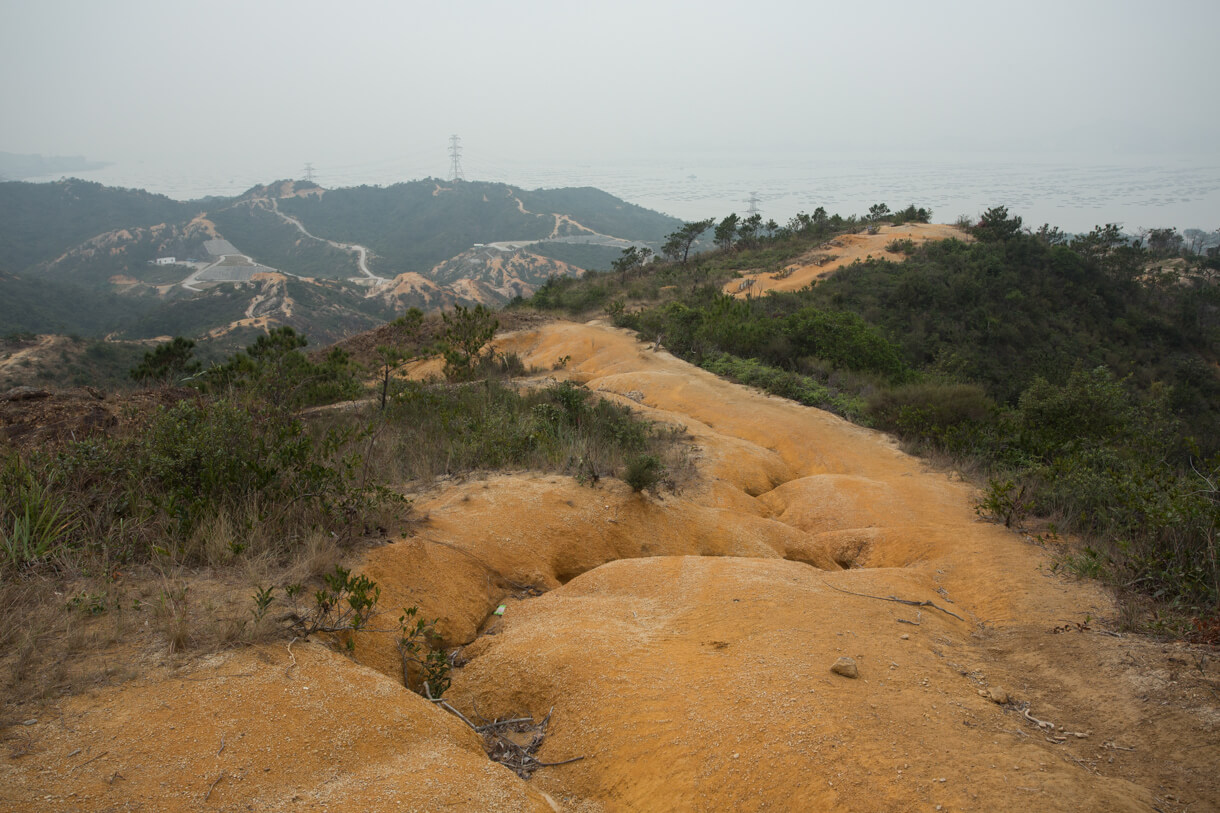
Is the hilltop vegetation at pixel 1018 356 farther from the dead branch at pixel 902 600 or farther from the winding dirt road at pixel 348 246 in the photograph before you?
the winding dirt road at pixel 348 246

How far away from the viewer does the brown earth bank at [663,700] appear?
2131mm

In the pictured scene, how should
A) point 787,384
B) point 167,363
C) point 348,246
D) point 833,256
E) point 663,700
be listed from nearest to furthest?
point 663,700 < point 787,384 < point 167,363 < point 833,256 < point 348,246

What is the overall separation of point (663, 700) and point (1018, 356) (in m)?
23.2

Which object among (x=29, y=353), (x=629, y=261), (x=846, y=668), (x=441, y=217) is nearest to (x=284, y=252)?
(x=441, y=217)

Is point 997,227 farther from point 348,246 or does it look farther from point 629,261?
point 348,246

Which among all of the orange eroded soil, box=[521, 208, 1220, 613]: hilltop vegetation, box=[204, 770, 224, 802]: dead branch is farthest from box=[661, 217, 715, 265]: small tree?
box=[204, 770, 224, 802]: dead branch

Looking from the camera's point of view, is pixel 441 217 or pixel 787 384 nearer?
pixel 787 384

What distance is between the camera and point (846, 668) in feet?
9.64

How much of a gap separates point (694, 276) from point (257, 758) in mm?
29270

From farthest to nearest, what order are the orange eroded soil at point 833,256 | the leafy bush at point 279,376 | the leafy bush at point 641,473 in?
the orange eroded soil at point 833,256
the leafy bush at point 279,376
the leafy bush at point 641,473

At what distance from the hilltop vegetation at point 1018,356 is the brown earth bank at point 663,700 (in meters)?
0.92

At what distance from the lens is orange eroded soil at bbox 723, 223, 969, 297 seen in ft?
93.8

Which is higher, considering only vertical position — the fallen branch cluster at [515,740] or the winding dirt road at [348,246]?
the winding dirt road at [348,246]

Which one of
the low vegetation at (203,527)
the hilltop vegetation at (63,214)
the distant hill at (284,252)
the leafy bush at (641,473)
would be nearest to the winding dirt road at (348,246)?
the distant hill at (284,252)
